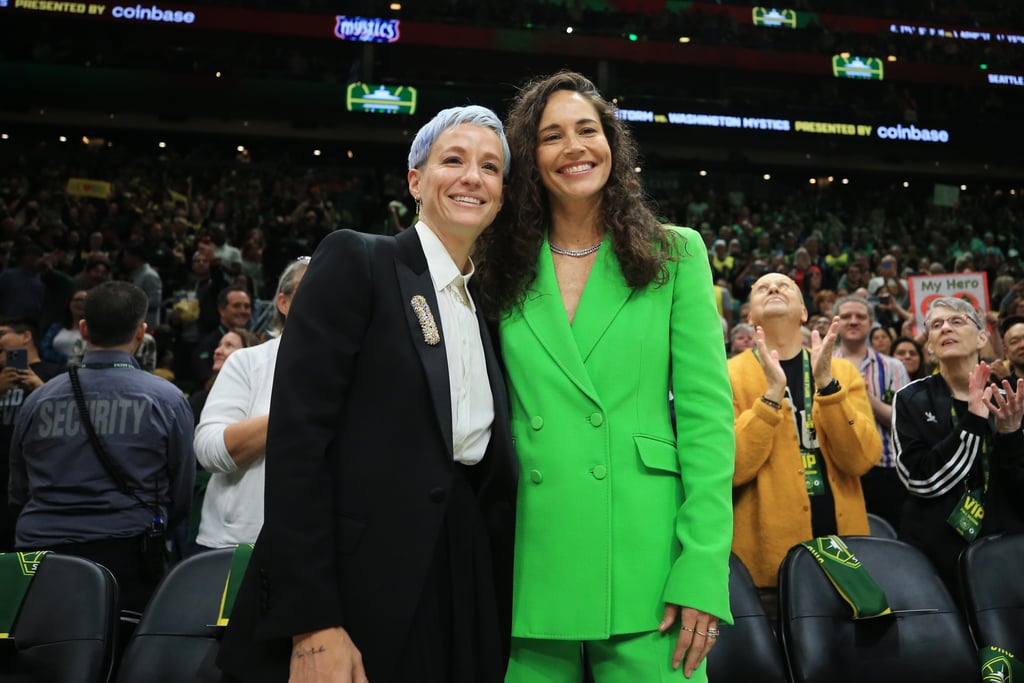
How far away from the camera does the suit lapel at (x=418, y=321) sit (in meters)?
1.53

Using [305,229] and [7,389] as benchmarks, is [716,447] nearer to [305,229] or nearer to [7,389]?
[7,389]

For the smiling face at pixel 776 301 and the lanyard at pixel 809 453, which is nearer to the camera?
the lanyard at pixel 809 453

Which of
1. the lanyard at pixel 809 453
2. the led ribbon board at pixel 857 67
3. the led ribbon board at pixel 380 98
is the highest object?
the led ribbon board at pixel 857 67

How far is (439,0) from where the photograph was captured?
22641mm

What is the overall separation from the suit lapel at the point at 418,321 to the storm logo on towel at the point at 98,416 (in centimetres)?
181

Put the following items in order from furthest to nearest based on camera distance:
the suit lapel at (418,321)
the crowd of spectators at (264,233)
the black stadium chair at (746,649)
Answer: the crowd of spectators at (264,233), the black stadium chair at (746,649), the suit lapel at (418,321)

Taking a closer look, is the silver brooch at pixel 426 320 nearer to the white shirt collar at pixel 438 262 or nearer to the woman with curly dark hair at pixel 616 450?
the white shirt collar at pixel 438 262

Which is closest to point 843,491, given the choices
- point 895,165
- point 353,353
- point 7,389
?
point 353,353

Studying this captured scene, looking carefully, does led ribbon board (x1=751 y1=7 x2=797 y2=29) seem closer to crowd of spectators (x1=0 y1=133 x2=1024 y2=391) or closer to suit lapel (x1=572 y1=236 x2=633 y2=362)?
crowd of spectators (x1=0 y1=133 x2=1024 y2=391)

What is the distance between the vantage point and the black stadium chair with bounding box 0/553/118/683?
2.20 metres

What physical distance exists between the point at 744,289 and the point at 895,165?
53.2ft

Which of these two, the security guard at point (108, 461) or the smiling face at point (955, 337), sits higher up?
the smiling face at point (955, 337)

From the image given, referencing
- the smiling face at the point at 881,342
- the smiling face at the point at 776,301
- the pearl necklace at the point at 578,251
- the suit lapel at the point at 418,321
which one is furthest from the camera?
the smiling face at the point at 881,342

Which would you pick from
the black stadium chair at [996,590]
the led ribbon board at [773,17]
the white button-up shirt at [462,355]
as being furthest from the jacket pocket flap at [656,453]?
the led ribbon board at [773,17]
